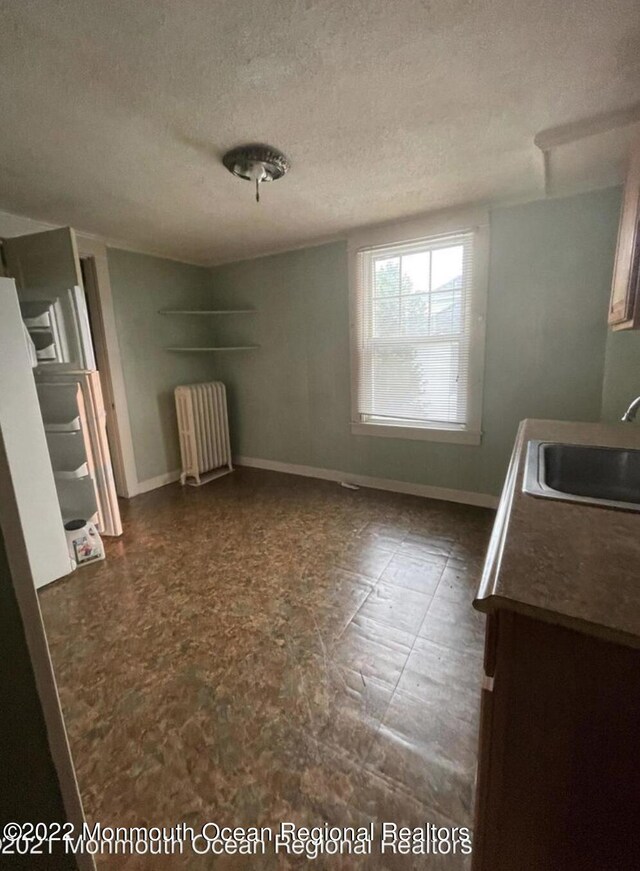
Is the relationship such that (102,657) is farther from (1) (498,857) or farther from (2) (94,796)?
(1) (498,857)

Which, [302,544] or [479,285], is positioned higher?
[479,285]

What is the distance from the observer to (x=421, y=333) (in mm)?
3004

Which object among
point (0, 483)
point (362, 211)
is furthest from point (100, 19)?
point (362, 211)

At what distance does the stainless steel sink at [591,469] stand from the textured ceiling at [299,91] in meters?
1.41

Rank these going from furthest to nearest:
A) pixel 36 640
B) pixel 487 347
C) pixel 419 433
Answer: pixel 419 433, pixel 487 347, pixel 36 640

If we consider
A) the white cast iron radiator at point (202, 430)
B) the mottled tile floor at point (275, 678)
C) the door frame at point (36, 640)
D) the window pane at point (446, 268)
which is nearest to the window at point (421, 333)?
the window pane at point (446, 268)

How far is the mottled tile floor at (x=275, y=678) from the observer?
108 cm

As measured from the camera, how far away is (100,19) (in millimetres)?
Result: 1081

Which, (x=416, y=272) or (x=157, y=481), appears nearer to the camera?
(x=416, y=272)

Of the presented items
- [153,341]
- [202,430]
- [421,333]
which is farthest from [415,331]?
[153,341]

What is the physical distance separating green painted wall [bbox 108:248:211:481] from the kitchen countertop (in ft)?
11.3

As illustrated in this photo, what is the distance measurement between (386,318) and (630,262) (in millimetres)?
1835

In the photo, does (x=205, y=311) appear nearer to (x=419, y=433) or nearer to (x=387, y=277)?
(x=387, y=277)

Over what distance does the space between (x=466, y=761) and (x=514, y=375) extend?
7.85 feet
